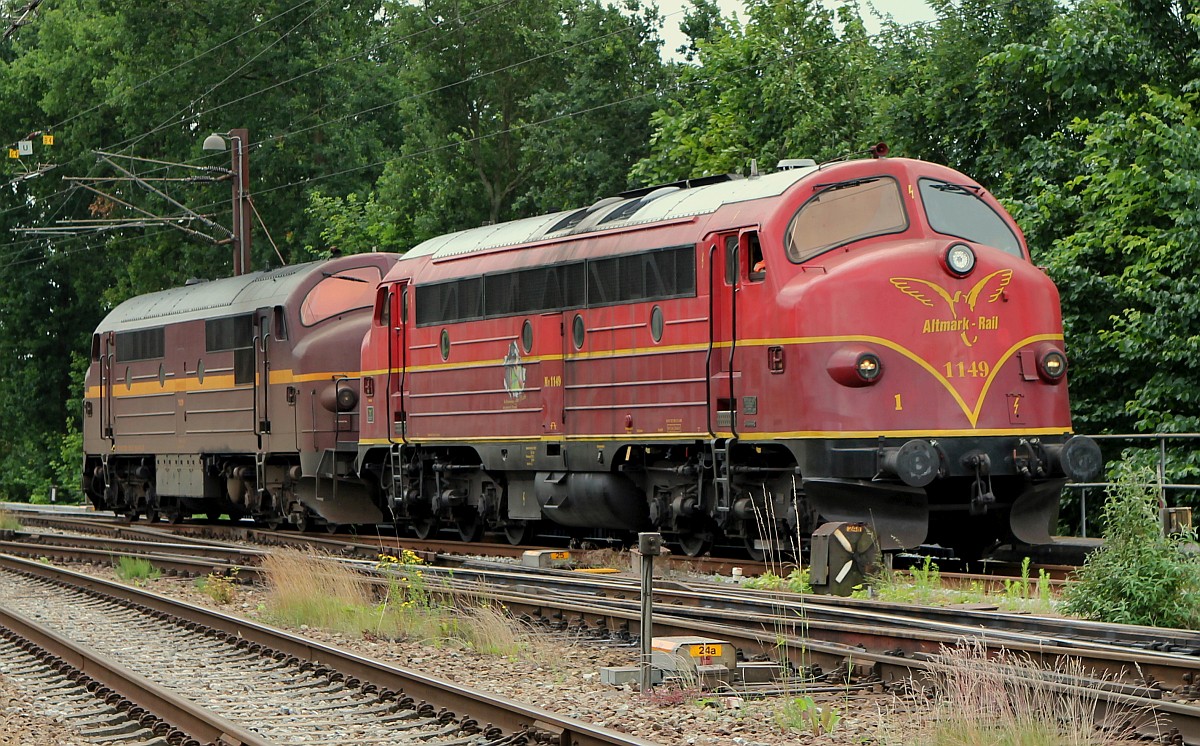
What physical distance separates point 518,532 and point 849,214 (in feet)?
21.7

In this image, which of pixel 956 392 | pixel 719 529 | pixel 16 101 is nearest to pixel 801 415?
pixel 956 392

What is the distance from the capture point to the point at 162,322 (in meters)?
26.2

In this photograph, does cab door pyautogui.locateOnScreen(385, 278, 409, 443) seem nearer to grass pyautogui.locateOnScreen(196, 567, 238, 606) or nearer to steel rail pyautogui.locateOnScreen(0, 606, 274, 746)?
grass pyautogui.locateOnScreen(196, 567, 238, 606)

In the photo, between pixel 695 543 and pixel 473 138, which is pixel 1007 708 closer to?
pixel 695 543

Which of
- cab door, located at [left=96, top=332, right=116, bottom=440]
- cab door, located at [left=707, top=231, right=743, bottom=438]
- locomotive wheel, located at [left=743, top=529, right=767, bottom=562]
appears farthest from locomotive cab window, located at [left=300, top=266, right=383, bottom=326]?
locomotive wheel, located at [left=743, top=529, right=767, bottom=562]

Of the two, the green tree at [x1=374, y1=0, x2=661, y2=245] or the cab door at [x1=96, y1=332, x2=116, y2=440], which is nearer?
the cab door at [x1=96, y1=332, x2=116, y2=440]

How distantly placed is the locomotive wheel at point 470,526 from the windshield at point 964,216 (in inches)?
297

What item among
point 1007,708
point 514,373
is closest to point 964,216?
point 514,373

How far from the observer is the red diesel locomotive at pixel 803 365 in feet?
46.1

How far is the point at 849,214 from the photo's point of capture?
14.8 meters

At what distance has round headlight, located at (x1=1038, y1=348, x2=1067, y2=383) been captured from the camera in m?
A: 14.7

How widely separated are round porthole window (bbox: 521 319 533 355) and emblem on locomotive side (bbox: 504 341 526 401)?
12 centimetres

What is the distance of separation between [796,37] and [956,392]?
1781 centimetres

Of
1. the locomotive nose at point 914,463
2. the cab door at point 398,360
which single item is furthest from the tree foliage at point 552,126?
the cab door at point 398,360
